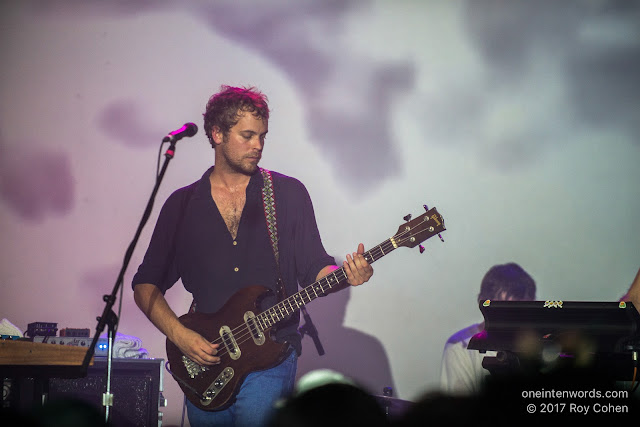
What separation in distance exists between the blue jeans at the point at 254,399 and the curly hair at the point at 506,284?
193 cm

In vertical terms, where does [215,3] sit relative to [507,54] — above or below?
above

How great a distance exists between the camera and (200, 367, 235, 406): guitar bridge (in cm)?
376

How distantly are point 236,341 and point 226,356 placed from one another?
95mm

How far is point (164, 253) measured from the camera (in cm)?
425

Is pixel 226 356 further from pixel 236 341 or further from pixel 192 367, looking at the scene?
pixel 192 367

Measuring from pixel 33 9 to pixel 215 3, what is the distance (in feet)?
5.21

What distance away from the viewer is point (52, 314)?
5.79m

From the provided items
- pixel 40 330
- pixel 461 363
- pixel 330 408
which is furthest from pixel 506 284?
pixel 330 408

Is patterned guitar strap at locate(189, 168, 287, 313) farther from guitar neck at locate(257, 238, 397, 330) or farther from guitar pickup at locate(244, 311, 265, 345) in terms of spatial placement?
guitar pickup at locate(244, 311, 265, 345)

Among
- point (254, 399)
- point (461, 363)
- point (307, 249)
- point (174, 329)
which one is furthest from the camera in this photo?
point (461, 363)

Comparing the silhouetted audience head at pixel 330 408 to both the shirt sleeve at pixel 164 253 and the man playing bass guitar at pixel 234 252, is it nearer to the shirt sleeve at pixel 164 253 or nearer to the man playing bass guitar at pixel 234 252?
the man playing bass guitar at pixel 234 252

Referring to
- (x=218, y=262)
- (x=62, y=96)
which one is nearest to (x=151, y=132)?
(x=62, y=96)

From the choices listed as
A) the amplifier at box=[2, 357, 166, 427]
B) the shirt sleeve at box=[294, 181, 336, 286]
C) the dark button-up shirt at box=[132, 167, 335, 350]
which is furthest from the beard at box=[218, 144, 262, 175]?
the amplifier at box=[2, 357, 166, 427]

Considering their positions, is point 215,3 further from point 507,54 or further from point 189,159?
point 507,54
